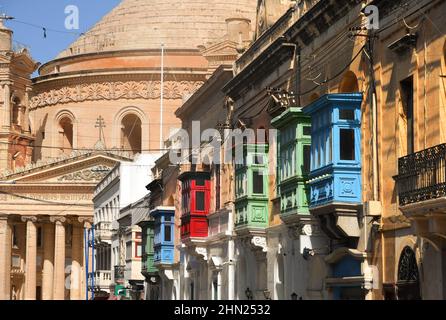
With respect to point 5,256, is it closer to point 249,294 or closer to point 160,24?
point 160,24

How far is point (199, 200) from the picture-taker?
140 ft

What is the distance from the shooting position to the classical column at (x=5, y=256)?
92.8 m

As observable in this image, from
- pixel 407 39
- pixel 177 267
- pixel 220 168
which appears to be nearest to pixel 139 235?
pixel 177 267

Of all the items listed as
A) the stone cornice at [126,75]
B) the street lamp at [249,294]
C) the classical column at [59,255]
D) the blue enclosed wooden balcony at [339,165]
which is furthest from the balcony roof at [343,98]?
the classical column at [59,255]

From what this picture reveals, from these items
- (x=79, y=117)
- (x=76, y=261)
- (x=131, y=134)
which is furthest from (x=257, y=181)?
(x=131, y=134)

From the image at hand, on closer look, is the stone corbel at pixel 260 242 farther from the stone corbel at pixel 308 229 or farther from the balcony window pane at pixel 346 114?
the balcony window pane at pixel 346 114

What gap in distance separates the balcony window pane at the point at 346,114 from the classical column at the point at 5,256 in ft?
226

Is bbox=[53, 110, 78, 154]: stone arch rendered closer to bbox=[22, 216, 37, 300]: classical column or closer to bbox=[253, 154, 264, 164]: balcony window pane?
bbox=[22, 216, 37, 300]: classical column

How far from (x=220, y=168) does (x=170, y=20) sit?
64717mm

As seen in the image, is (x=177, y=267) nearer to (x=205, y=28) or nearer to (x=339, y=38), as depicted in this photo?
(x=339, y=38)

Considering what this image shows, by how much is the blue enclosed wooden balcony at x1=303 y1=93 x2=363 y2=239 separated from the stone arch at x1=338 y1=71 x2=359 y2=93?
1.00 m

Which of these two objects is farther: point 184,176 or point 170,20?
point 170,20

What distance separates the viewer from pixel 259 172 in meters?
34.5

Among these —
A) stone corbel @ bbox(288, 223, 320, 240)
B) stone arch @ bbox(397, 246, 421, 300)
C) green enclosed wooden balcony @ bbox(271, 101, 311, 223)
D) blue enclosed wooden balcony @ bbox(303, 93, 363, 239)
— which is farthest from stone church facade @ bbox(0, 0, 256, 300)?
stone arch @ bbox(397, 246, 421, 300)
